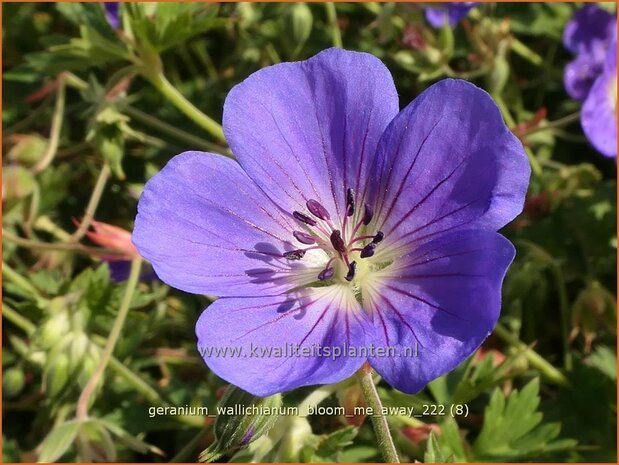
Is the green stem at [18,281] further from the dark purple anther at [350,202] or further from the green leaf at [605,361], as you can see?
the green leaf at [605,361]

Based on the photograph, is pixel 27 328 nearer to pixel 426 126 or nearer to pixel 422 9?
pixel 426 126

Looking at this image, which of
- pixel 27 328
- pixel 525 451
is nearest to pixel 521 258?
pixel 525 451

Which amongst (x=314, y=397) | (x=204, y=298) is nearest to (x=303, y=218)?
(x=314, y=397)

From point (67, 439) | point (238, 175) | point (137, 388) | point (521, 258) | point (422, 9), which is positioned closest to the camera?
point (238, 175)

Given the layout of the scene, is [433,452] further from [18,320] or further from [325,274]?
[18,320]

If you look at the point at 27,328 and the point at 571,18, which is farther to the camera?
the point at 571,18

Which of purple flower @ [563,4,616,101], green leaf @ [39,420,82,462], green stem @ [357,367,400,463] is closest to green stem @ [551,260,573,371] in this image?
purple flower @ [563,4,616,101]

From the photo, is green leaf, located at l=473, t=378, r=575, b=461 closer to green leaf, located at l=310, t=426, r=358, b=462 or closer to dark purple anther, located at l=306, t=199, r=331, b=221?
green leaf, located at l=310, t=426, r=358, b=462

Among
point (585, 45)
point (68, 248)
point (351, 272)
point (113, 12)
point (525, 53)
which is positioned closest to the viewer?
point (351, 272)
